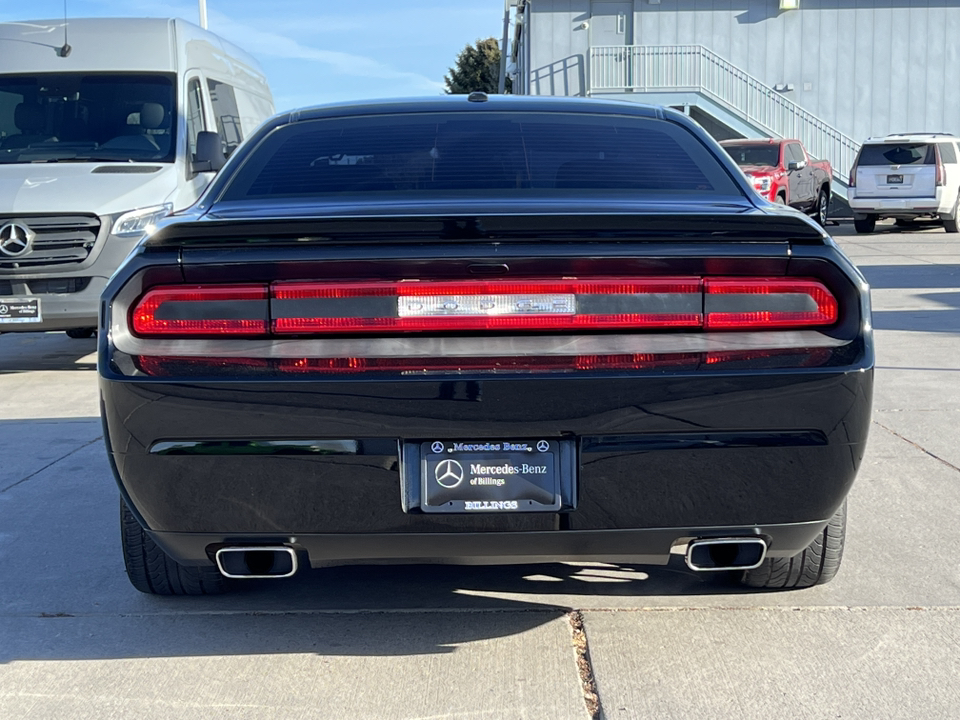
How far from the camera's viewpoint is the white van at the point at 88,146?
7875 mm

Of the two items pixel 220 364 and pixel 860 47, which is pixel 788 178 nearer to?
pixel 860 47

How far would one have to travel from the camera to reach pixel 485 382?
289 centimetres

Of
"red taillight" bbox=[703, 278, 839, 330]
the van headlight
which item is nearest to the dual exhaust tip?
"red taillight" bbox=[703, 278, 839, 330]

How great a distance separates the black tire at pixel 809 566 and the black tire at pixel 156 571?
5.48ft

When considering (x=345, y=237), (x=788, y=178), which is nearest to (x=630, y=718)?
(x=345, y=237)

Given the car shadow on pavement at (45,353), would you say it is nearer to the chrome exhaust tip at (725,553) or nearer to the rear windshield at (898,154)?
the chrome exhaust tip at (725,553)

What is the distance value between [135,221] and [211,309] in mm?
5314

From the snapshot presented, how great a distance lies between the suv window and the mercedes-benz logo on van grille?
53.5ft

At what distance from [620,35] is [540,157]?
85.8ft

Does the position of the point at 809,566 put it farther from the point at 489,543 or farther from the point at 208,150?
the point at 208,150

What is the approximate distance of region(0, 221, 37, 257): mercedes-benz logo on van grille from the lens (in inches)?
309

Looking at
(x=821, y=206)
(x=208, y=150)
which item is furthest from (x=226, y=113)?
(x=821, y=206)

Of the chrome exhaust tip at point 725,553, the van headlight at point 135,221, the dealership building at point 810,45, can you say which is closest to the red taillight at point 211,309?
the chrome exhaust tip at point 725,553

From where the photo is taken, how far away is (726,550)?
10.6ft
